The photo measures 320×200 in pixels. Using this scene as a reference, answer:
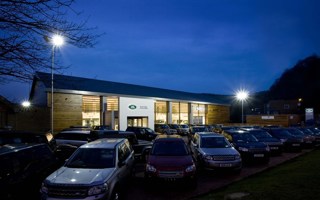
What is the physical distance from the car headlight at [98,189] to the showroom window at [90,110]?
24.5m

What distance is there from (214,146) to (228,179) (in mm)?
2355

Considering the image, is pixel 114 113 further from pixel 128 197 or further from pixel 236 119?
pixel 236 119

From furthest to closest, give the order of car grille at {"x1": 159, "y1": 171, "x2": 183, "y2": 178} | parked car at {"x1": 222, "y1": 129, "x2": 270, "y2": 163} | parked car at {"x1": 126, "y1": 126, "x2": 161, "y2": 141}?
parked car at {"x1": 126, "y1": 126, "x2": 161, "y2": 141} < parked car at {"x1": 222, "y1": 129, "x2": 270, "y2": 163} < car grille at {"x1": 159, "y1": 171, "x2": 183, "y2": 178}

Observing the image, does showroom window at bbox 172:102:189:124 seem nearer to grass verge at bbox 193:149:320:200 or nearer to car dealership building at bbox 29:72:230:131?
car dealership building at bbox 29:72:230:131

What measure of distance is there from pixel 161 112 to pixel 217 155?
32549 millimetres

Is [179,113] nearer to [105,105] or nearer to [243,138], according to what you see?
→ [105,105]

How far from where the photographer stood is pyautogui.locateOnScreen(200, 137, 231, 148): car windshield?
13188mm

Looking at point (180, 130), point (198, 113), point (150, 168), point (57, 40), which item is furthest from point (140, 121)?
point (57, 40)

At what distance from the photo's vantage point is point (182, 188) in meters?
9.61

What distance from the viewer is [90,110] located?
31375mm

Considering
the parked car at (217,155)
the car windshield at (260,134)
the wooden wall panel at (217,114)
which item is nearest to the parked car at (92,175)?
the parked car at (217,155)

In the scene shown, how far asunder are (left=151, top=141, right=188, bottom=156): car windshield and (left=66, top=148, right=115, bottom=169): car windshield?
8.49 ft

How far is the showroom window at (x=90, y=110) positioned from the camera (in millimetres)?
30750

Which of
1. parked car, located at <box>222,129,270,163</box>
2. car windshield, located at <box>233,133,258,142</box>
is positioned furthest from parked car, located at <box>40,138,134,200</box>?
car windshield, located at <box>233,133,258,142</box>
